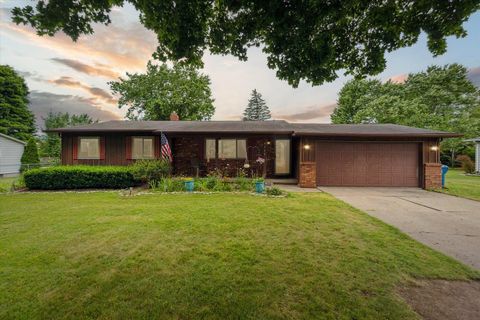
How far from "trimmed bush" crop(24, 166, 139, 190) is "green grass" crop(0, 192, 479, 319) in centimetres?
352

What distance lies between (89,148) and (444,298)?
1392 centimetres

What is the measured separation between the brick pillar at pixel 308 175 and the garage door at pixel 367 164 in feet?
2.41

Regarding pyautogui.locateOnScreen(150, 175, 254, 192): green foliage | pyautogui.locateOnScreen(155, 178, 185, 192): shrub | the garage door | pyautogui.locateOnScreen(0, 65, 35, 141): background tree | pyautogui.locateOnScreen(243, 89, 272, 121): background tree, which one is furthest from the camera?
pyautogui.locateOnScreen(243, 89, 272, 121): background tree

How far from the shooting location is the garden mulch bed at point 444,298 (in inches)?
81.2

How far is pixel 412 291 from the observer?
2.42m

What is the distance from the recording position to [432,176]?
9562 mm

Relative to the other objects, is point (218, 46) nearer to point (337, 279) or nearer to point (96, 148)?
point (337, 279)

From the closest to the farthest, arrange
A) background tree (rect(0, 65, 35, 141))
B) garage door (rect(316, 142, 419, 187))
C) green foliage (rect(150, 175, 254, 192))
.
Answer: green foliage (rect(150, 175, 254, 192)) → garage door (rect(316, 142, 419, 187)) → background tree (rect(0, 65, 35, 141))

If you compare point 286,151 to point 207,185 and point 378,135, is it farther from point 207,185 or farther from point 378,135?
point 207,185

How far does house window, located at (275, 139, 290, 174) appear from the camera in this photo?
1113 centimetres

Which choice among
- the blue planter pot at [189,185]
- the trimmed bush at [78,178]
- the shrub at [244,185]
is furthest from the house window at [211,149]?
the trimmed bush at [78,178]

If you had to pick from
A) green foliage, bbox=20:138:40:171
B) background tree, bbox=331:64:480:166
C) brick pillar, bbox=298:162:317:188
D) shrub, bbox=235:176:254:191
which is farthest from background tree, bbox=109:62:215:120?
background tree, bbox=331:64:480:166

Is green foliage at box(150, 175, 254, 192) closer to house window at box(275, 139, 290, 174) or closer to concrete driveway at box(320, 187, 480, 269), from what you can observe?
house window at box(275, 139, 290, 174)

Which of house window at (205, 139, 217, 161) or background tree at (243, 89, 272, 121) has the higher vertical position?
background tree at (243, 89, 272, 121)
